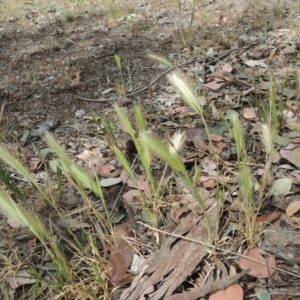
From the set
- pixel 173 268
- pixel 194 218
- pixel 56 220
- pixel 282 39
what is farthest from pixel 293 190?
pixel 282 39

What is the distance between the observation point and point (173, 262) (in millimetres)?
904

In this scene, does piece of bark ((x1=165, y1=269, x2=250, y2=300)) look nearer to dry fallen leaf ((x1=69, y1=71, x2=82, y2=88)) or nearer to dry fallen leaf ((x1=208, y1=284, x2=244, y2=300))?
dry fallen leaf ((x1=208, y1=284, x2=244, y2=300))

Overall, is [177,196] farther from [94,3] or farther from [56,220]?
[94,3]

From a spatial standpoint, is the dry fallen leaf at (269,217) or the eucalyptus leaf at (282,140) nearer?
the dry fallen leaf at (269,217)

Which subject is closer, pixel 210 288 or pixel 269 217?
pixel 210 288

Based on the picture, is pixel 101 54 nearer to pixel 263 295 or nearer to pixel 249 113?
pixel 249 113

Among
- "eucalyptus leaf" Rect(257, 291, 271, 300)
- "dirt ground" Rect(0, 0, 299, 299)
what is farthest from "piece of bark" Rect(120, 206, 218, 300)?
"dirt ground" Rect(0, 0, 299, 299)

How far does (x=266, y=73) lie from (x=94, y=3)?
178 centimetres

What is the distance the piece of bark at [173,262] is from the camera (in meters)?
0.86

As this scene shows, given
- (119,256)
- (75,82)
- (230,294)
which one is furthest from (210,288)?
(75,82)

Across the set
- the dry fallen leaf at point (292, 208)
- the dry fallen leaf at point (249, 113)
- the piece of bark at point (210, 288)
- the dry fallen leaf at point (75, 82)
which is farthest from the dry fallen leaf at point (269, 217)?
the dry fallen leaf at point (75, 82)

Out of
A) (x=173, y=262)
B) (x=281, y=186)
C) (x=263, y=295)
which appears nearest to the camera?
(x=263, y=295)

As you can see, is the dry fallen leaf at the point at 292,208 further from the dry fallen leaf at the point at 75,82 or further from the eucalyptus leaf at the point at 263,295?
the dry fallen leaf at the point at 75,82

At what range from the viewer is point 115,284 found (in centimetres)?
89
